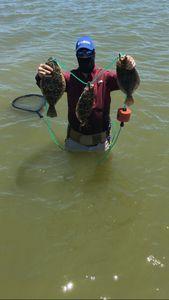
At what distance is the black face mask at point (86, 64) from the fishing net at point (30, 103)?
3.25 m

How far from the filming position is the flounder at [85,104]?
19.5 ft

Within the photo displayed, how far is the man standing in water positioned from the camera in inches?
237

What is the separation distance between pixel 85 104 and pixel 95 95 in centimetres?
29

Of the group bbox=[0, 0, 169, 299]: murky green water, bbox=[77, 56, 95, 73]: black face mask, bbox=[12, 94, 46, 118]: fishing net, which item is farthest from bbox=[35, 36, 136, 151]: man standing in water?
bbox=[12, 94, 46, 118]: fishing net

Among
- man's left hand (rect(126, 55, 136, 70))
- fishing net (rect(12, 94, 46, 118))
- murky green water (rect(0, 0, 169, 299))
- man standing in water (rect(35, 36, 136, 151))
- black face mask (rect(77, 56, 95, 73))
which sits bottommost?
murky green water (rect(0, 0, 169, 299))

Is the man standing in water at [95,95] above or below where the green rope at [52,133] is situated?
above

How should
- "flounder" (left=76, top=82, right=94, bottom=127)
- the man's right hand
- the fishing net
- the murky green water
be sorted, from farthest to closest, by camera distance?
1. the fishing net
2. "flounder" (left=76, top=82, right=94, bottom=127)
3. the man's right hand
4. the murky green water

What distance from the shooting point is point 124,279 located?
5.19 meters

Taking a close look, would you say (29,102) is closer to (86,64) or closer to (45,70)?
(86,64)

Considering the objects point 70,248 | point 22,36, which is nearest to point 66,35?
point 22,36

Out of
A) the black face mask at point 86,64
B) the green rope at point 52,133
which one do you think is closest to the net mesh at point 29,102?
the green rope at point 52,133

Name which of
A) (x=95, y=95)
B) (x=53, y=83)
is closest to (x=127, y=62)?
(x=95, y=95)

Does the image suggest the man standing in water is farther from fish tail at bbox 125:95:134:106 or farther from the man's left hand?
fish tail at bbox 125:95:134:106

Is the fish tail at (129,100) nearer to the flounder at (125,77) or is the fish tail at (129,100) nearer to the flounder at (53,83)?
the flounder at (125,77)
